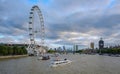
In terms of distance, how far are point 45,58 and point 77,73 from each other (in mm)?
53681

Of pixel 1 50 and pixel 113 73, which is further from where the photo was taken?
pixel 1 50

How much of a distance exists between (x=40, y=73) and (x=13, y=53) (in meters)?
79.9

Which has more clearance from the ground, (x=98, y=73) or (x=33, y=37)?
(x=33, y=37)

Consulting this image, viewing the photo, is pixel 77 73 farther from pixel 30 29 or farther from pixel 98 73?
pixel 30 29

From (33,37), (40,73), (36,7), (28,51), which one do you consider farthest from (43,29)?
(40,73)

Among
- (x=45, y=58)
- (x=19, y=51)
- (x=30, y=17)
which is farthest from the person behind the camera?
(x=19, y=51)

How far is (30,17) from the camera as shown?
101 m

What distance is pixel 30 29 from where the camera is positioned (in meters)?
105

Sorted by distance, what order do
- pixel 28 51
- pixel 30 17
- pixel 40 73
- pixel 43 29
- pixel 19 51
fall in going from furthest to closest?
pixel 28 51 → pixel 19 51 → pixel 43 29 → pixel 30 17 → pixel 40 73

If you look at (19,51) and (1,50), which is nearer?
(1,50)

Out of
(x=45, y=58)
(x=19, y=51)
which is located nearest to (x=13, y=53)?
(x=19, y=51)

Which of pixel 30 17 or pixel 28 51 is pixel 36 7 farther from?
pixel 28 51

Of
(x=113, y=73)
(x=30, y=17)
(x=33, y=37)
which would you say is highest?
(x=30, y=17)

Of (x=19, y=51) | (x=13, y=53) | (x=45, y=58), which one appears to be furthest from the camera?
(x=19, y=51)
